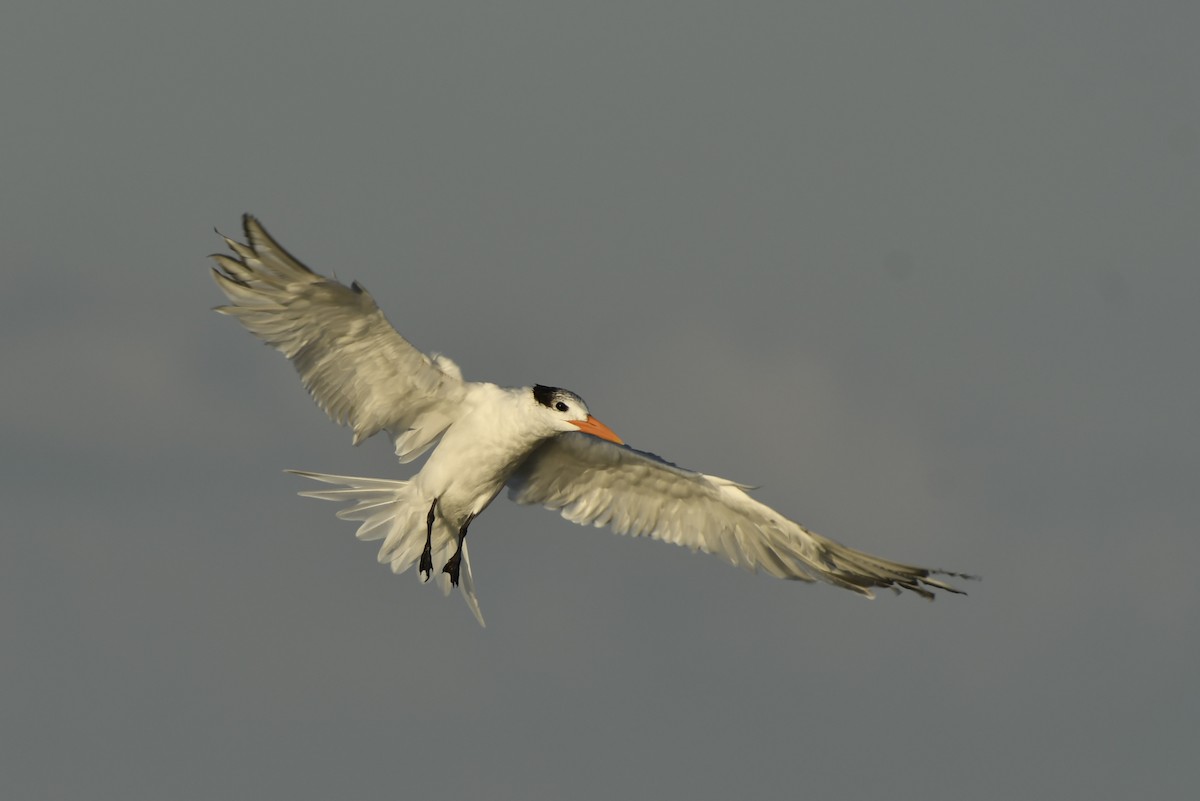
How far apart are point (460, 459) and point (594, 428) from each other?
1.42 m

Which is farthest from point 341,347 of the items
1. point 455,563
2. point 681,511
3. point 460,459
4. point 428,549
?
point 681,511

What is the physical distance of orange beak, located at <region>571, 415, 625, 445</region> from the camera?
64.4 ft

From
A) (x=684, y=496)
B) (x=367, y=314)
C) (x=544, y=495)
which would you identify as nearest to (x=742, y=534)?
(x=684, y=496)

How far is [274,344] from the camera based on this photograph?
18891 mm

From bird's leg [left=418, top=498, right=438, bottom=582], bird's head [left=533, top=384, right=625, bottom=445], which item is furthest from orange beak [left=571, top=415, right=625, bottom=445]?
bird's leg [left=418, top=498, right=438, bottom=582]

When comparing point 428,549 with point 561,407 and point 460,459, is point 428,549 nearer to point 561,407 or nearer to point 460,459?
point 460,459

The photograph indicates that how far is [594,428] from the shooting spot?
1983 centimetres

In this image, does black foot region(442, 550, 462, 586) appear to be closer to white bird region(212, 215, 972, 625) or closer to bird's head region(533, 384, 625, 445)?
white bird region(212, 215, 972, 625)

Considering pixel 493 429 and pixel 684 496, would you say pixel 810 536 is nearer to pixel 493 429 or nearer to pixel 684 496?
pixel 684 496

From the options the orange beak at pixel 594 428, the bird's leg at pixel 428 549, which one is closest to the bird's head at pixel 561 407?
the orange beak at pixel 594 428

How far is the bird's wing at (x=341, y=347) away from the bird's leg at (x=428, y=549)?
635 millimetres

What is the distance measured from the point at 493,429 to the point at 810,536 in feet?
12.2

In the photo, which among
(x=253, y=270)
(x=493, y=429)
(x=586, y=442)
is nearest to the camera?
(x=253, y=270)

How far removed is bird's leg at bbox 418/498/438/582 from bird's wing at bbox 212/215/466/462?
63 centimetres
